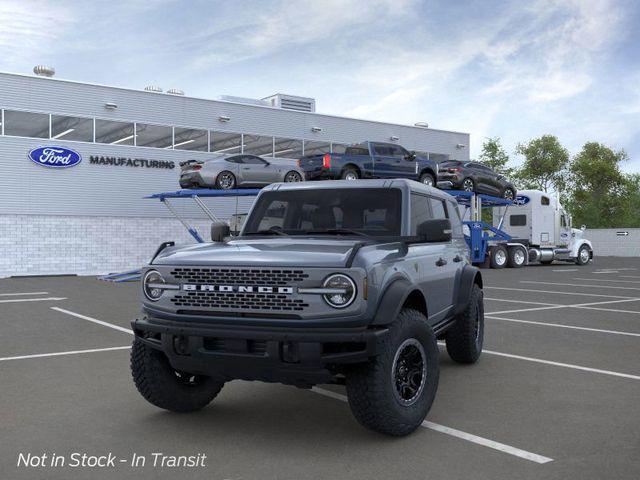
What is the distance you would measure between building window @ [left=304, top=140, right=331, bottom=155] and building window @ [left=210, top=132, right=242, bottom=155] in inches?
142

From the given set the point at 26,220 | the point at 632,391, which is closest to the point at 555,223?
the point at 26,220

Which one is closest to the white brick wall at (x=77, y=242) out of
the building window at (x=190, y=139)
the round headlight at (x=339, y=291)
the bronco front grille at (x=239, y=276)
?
the building window at (x=190, y=139)

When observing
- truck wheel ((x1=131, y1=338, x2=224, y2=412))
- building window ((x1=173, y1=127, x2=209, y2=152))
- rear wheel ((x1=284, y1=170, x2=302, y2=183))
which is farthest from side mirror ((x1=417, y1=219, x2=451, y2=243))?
building window ((x1=173, y1=127, x2=209, y2=152))

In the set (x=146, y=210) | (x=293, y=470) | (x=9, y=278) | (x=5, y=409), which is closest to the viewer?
(x=293, y=470)

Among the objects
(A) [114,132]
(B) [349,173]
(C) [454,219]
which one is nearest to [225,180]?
(B) [349,173]

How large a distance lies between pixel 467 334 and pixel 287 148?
26.2 meters

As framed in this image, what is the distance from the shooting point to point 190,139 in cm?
2970

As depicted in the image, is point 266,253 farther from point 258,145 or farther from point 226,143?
point 258,145

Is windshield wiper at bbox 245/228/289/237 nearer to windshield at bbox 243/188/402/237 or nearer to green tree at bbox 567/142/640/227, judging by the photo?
windshield at bbox 243/188/402/237

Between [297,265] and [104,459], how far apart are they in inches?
68.2

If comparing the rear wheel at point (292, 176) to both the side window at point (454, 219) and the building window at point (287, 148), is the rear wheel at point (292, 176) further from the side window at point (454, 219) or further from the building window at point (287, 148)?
the side window at point (454, 219)

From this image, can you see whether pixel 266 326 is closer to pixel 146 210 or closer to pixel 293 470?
pixel 293 470

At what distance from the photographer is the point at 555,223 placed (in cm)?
3161

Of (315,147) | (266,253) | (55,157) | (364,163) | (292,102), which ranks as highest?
(292,102)
